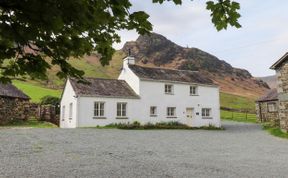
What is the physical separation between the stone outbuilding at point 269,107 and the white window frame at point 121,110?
22.0 m

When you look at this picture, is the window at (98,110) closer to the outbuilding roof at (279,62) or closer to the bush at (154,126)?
the bush at (154,126)

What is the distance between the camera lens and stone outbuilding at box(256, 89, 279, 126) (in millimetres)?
46438

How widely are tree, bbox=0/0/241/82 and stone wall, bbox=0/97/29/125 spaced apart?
31038 mm

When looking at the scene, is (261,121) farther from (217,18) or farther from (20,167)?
(217,18)

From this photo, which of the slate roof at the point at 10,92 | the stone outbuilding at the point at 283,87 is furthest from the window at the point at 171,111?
the slate roof at the point at 10,92

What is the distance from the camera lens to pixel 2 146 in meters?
16.2

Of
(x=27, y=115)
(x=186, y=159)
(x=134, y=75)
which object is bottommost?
(x=186, y=159)

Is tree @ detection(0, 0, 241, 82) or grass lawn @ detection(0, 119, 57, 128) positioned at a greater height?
tree @ detection(0, 0, 241, 82)

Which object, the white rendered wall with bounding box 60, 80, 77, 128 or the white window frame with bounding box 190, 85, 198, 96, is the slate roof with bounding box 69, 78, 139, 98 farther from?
the white window frame with bounding box 190, 85, 198, 96

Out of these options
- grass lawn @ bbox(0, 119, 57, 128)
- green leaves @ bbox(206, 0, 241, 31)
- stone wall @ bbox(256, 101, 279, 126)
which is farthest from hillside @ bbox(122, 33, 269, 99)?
green leaves @ bbox(206, 0, 241, 31)

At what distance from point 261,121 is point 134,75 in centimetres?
2386

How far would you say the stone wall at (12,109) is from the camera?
3428cm

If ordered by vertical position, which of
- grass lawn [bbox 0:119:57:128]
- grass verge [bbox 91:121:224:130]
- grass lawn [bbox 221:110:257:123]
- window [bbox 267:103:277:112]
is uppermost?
window [bbox 267:103:277:112]

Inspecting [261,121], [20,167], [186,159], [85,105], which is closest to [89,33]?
[20,167]
